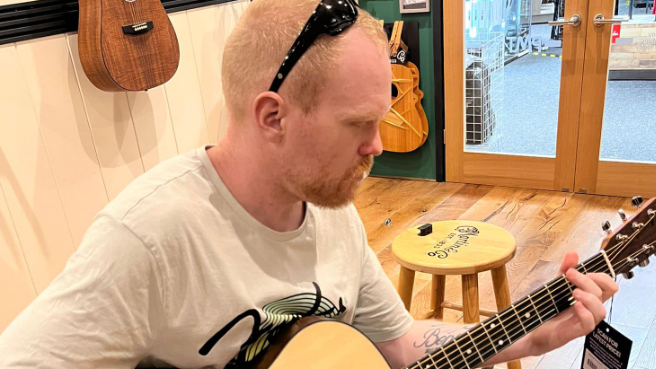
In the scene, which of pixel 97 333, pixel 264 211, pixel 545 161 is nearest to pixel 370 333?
pixel 264 211

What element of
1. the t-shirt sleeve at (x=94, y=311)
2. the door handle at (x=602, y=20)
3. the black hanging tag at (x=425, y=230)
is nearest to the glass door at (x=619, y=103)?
the door handle at (x=602, y=20)

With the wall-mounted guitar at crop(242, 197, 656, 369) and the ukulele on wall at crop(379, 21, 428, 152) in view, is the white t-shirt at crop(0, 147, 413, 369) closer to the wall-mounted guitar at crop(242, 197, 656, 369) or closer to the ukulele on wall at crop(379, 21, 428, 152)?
the wall-mounted guitar at crop(242, 197, 656, 369)

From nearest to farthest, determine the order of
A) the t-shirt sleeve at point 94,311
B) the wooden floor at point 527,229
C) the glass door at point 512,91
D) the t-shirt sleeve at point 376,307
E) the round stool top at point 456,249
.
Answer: the t-shirt sleeve at point 94,311 < the t-shirt sleeve at point 376,307 < the round stool top at point 456,249 < the wooden floor at point 527,229 < the glass door at point 512,91

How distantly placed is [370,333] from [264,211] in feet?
1.49

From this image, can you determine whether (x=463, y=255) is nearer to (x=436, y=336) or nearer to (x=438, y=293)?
(x=438, y=293)

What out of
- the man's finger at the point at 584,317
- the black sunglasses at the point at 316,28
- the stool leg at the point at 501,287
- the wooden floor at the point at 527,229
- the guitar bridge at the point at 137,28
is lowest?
the wooden floor at the point at 527,229

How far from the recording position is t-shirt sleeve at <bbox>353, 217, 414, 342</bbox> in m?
1.28

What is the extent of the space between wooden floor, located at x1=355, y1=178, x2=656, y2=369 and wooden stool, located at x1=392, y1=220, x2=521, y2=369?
1.68 ft

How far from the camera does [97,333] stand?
853 millimetres

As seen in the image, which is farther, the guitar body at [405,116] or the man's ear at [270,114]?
the guitar body at [405,116]

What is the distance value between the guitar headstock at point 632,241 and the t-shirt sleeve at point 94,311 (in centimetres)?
93

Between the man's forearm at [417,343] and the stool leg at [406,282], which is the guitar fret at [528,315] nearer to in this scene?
the man's forearm at [417,343]

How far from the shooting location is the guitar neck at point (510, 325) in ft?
3.87

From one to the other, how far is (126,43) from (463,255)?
143 centimetres
